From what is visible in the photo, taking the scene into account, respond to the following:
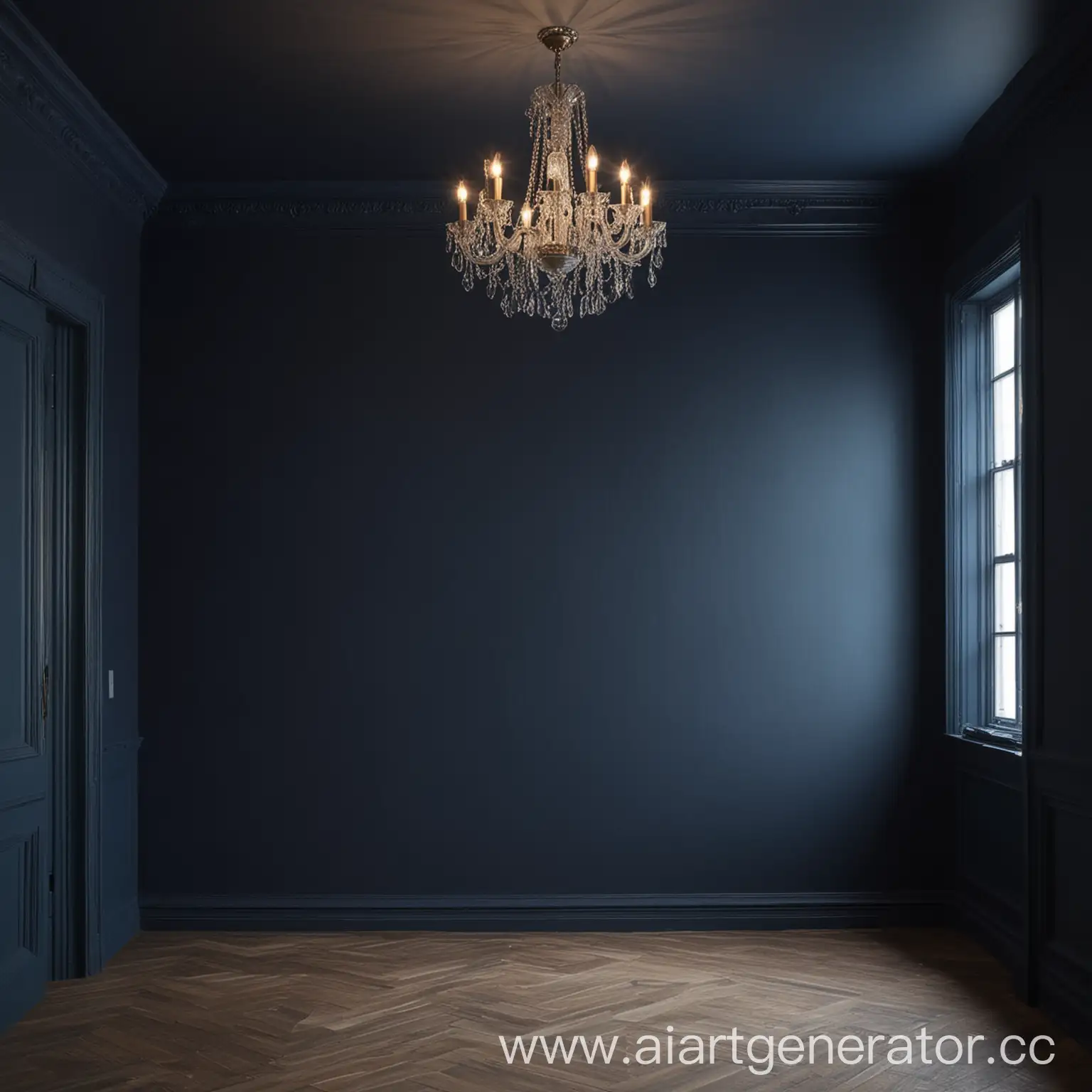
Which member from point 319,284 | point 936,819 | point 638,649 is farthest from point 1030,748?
point 319,284

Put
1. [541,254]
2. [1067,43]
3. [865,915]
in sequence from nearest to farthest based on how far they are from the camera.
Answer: [541,254], [1067,43], [865,915]

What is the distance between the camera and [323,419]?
5.49 m

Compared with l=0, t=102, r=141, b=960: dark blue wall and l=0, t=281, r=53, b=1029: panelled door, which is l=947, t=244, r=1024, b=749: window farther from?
l=0, t=281, r=53, b=1029: panelled door

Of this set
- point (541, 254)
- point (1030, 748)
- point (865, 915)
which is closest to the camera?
point (541, 254)

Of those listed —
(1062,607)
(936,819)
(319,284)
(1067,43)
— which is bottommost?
(936,819)

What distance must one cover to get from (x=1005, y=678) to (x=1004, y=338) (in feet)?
4.50

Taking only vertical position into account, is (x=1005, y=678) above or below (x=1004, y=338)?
below

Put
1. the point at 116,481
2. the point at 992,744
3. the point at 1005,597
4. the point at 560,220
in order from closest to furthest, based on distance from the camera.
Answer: the point at 560,220
the point at 992,744
the point at 1005,597
the point at 116,481

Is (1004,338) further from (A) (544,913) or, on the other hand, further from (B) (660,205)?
(A) (544,913)

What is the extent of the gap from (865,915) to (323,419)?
3.16 m

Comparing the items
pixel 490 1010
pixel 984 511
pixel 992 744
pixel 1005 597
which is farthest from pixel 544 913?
pixel 984 511

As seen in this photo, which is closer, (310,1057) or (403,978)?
(310,1057)

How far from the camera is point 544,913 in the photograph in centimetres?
536

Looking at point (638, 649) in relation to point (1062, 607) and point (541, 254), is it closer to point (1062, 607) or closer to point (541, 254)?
point (1062, 607)
